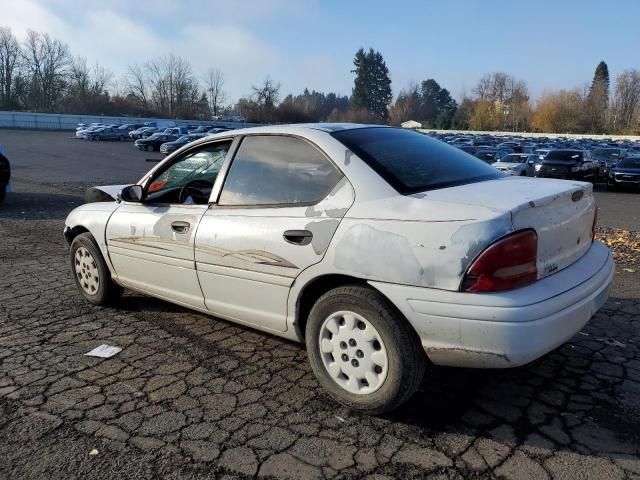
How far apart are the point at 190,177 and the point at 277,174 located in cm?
107

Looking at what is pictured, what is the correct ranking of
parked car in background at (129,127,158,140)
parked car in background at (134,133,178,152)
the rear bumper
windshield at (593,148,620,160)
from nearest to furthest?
the rear bumper → windshield at (593,148,620,160) → parked car in background at (134,133,178,152) → parked car in background at (129,127,158,140)

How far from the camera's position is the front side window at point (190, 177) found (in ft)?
13.0

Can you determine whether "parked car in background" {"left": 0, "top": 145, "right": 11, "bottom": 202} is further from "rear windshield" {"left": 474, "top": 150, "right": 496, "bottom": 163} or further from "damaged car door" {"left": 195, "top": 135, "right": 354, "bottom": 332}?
"rear windshield" {"left": 474, "top": 150, "right": 496, "bottom": 163}

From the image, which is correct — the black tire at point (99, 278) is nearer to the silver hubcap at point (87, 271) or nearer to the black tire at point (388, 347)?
the silver hubcap at point (87, 271)

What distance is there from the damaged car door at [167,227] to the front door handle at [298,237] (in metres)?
0.86

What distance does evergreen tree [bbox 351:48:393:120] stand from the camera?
119 metres

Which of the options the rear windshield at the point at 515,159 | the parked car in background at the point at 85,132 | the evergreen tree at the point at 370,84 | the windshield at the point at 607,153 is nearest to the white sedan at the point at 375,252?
the rear windshield at the point at 515,159

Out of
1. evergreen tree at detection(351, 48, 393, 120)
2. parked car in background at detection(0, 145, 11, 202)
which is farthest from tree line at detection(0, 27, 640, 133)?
parked car in background at detection(0, 145, 11, 202)

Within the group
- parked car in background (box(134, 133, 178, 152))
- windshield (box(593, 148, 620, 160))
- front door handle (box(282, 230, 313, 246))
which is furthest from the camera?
parked car in background (box(134, 133, 178, 152))

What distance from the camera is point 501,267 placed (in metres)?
2.54

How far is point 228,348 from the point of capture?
3.97 metres

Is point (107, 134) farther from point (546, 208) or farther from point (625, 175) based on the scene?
point (546, 208)

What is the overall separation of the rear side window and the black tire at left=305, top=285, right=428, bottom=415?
631 millimetres

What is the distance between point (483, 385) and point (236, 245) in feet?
5.87
